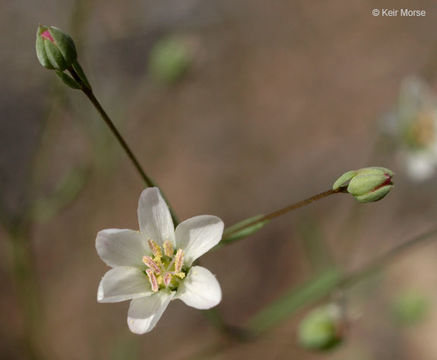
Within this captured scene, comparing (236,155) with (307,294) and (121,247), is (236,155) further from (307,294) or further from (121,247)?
(121,247)

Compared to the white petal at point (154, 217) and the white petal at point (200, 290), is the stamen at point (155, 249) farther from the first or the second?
the white petal at point (200, 290)

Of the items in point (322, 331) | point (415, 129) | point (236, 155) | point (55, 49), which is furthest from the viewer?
point (236, 155)

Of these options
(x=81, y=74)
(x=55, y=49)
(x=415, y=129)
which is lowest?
(x=415, y=129)

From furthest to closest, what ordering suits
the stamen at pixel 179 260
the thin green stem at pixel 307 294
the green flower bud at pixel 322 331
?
1. the thin green stem at pixel 307 294
2. the green flower bud at pixel 322 331
3. the stamen at pixel 179 260

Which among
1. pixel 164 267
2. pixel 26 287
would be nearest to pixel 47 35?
pixel 164 267

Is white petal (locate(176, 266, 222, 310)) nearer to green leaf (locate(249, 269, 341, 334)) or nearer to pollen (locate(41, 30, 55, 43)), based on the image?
green leaf (locate(249, 269, 341, 334))

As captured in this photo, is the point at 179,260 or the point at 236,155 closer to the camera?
the point at 179,260

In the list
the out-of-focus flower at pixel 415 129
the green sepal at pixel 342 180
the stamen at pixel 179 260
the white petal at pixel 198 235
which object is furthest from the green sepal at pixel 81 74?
the out-of-focus flower at pixel 415 129

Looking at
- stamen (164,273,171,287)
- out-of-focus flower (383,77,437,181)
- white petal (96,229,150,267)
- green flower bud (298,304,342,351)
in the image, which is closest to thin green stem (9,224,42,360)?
white petal (96,229,150,267)
